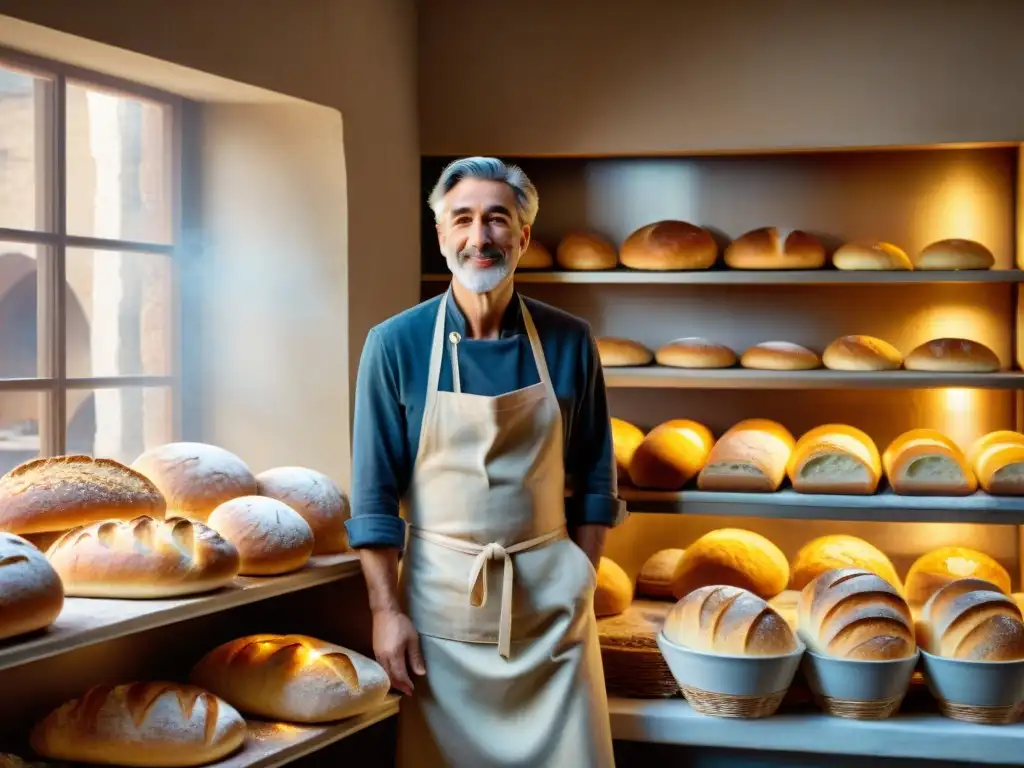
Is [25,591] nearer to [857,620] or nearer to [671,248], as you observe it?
[857,620]

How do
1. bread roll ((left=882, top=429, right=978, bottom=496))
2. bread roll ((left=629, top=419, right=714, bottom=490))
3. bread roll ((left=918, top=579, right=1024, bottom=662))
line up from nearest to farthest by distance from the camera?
bread roll ((left=918, top=579, right=1024, bottom=662))
bread roll ((left=882, top=429, right=978, bottom=496))
bread roll ((left=629, top=419, right=714, bottom=490))

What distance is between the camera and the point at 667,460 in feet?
9.87

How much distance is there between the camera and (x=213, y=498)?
2209 millimetres

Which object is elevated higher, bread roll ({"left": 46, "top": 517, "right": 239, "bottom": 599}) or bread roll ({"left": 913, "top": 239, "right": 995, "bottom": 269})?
bread roll ({"left": 913, "top": 239, "right": 995, "bottom": 269})

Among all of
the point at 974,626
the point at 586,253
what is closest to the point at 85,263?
the point at 586,253

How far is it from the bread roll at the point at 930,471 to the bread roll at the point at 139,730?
5.83 ft

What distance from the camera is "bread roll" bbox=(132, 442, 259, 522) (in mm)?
2203

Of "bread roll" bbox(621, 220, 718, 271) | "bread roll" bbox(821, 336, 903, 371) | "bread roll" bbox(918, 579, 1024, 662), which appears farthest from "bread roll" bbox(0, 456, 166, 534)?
"bread roll" bbox(821, 336, 903, 371)

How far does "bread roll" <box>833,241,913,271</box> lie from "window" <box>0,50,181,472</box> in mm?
1725

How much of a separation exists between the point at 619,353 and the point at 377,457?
3.71 feet

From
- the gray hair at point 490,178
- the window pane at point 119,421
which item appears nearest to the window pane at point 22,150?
the window pane at point 119,421

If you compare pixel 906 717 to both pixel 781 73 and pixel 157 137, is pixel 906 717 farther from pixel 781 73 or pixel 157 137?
pixel 157 137

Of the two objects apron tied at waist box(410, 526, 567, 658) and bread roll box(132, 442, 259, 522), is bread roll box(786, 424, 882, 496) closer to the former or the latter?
apron tied at waist box(410, 526, 567, 658)

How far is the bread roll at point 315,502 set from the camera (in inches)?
91.5
